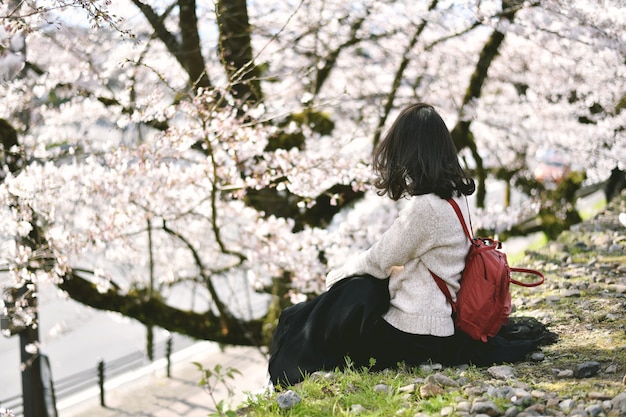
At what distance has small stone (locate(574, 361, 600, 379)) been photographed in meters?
2.74

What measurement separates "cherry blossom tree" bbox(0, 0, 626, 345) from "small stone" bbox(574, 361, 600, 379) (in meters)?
2.69

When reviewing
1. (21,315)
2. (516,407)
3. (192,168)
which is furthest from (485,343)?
(21,315)

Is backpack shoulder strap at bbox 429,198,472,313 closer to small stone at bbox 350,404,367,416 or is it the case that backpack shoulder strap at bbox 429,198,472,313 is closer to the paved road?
small stone at bbox 350,404,367,416

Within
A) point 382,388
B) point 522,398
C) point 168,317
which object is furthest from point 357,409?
point 168,317

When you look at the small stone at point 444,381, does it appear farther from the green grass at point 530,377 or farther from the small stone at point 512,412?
the small stone at point 512,412

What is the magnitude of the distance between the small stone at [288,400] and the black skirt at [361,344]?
32 cm

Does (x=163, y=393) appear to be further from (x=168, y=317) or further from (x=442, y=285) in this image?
(x=442, y=285)

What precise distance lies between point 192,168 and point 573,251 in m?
3.35

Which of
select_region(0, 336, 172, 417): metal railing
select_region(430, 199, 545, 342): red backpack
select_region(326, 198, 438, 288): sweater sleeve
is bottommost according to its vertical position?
select_region(0, 336, 172, 417): metal railing

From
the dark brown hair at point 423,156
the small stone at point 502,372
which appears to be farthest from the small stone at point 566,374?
the dark brown hair at point 423,156

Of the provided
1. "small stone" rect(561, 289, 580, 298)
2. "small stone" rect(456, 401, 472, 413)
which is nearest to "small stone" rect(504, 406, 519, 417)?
"small stone" rect(456, 401, 472, 413)

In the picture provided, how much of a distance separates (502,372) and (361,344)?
668mm

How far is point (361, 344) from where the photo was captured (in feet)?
9.89

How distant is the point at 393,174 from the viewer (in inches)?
117
